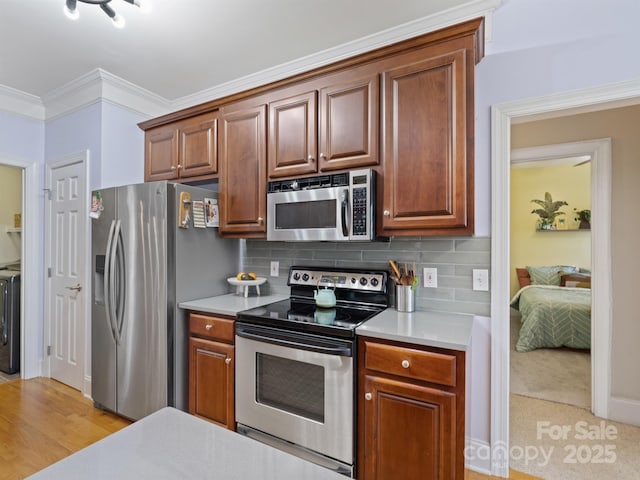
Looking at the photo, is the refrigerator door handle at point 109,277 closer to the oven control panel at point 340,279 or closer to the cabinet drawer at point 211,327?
the cabinet drawer at point 211,327

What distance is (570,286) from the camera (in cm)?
522

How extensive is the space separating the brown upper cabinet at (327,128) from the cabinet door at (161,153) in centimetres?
101

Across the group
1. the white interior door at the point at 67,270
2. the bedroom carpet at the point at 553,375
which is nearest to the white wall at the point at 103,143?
the white interior door at the point at 67,270

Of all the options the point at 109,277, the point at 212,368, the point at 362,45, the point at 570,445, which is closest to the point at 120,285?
the point at 109,277

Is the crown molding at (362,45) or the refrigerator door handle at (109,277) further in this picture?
the refrigerator door handle at (109,277)

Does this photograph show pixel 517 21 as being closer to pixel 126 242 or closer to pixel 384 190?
pixel 384 190

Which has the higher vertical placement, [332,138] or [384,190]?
[332,138]

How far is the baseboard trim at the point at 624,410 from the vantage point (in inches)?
93.2

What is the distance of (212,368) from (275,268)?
0.89 metres

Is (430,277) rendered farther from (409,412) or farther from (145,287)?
(145,287)

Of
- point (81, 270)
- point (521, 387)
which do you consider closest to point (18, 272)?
point (81, 270)

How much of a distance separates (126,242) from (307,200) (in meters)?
1.36

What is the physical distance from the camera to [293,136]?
2234mm

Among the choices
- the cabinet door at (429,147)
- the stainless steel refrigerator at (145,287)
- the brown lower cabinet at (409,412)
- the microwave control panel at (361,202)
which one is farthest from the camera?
the stainless steel refrigerator at (145,287)
